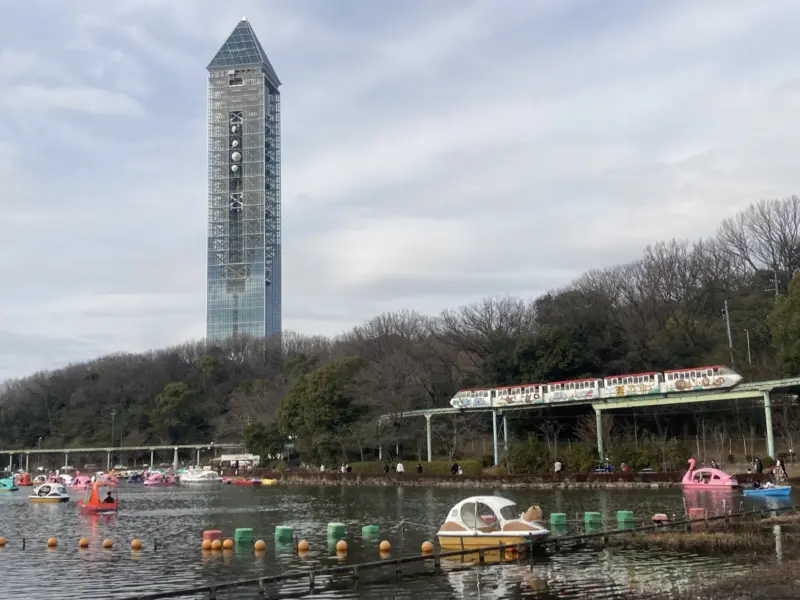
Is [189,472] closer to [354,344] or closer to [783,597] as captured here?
[354,344]

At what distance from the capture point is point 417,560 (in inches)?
803

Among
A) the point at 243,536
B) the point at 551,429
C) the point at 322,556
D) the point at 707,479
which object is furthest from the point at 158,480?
the point at 322,556

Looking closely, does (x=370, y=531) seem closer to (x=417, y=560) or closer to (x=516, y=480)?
(x=417, y=560)

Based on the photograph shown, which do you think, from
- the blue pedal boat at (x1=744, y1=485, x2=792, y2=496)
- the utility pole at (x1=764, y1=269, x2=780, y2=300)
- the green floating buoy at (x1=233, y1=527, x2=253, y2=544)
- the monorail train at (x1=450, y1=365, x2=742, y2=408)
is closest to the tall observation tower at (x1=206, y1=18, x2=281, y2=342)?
the monorail train at (x1=450, y1=365, x2=742, y2=408)

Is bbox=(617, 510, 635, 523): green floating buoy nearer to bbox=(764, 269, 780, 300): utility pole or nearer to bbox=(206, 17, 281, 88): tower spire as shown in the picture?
bbox=(764, 269, 780, 300): utility pole

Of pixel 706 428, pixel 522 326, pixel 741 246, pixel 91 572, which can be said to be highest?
pixel 741 246

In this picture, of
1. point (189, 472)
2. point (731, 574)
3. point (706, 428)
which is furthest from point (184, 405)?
point (731, 574)

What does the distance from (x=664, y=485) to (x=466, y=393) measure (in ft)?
59.8

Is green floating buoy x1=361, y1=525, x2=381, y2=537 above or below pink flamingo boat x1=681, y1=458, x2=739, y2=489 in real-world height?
below

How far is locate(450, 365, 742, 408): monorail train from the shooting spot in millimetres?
48188

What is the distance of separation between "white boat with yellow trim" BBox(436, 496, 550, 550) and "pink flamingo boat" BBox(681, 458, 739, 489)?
22.1 metres

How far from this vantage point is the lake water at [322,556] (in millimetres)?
17891

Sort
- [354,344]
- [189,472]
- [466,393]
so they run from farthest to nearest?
[354,344] → [189,472] → [466,393]

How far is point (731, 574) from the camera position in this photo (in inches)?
683
